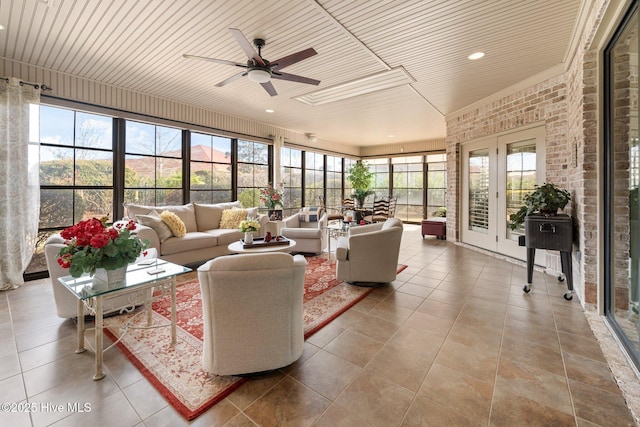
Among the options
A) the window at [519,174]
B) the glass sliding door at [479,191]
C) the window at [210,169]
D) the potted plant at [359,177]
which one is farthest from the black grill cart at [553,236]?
the potted plant at [359,177]

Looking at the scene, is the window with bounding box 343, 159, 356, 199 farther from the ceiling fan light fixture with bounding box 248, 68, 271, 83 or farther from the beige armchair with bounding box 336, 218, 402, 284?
the ceiling fan light fixture with bounding box 248, 68, 271, 83

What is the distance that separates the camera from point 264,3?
247 centimetres

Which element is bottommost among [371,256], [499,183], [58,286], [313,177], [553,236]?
[58,286]

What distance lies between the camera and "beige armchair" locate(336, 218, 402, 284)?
10.8 ft

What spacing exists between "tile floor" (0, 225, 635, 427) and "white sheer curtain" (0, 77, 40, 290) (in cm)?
89

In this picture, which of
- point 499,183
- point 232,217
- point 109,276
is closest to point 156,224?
point 232,217

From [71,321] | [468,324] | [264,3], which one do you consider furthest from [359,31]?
[71,321]

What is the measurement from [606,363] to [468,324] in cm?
86

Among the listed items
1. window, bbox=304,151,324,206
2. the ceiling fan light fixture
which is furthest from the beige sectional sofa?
window, bbox=304,151,324,206

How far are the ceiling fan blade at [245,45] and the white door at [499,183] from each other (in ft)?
13.4

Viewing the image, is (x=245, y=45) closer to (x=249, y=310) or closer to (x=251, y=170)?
(x=249, y=310)

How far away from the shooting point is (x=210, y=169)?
5785 mm

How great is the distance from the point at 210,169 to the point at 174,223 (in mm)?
1935

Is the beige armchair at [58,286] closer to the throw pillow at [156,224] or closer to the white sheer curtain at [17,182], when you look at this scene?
the throw pillow at [156,224]
